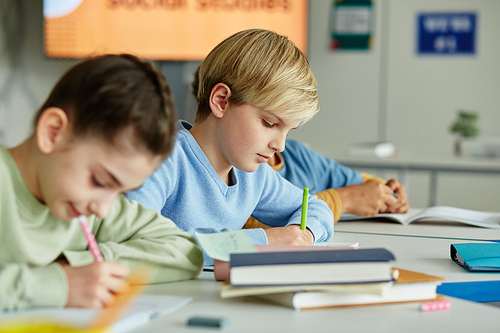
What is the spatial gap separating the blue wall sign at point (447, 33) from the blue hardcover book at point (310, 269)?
3315 mm

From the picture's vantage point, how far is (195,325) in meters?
0.63

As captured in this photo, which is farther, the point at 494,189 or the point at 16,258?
the point at 494,189

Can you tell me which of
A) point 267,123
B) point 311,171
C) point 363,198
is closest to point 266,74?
point 267,123

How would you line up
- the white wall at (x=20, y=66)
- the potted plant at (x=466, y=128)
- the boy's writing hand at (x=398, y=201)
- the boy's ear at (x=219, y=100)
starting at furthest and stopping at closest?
the white wall at (x=20, y=66)
the potted plant at (x=466, y=128)
the boy's writing hand at (x=398, y=201)
the boy's ear at (x=219, y=100)

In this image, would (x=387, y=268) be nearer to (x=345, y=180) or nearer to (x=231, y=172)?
(x=231, y=172)

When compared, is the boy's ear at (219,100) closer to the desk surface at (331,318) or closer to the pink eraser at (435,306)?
the desk surface at (331,318)

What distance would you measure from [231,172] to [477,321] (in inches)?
27.9

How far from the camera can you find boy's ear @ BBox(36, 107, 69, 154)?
2.23 feet

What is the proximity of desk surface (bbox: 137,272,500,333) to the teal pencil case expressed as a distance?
223 mm

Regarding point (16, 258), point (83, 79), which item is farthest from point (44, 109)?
point (16, 258)

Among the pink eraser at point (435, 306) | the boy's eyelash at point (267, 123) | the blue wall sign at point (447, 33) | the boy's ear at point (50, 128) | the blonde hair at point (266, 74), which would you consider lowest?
the pink eraser at point (435, 306)

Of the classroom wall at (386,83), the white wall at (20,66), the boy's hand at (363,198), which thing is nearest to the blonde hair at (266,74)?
the boy's hand at (363,198)

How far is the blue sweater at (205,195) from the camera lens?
3.62ft

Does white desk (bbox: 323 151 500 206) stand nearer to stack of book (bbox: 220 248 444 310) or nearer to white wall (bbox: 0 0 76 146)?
white wall (bbox: 0 0 76 146)
